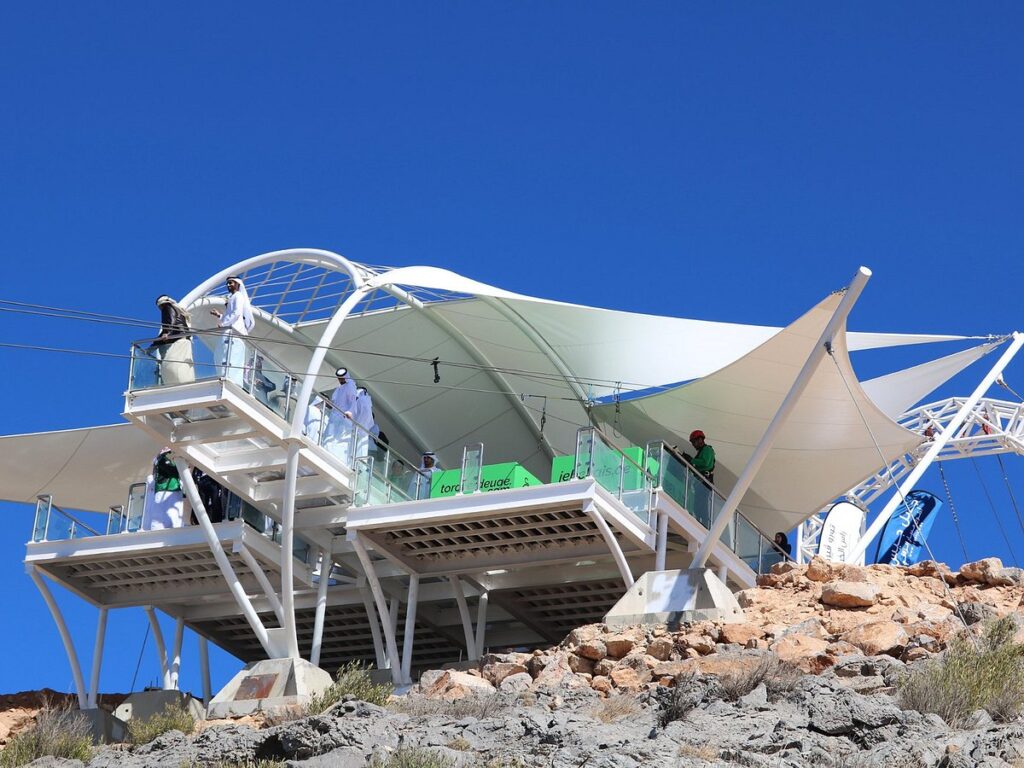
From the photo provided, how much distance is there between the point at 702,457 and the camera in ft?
113

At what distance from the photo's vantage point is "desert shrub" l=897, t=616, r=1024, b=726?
74.2 ft

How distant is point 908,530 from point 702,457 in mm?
10187

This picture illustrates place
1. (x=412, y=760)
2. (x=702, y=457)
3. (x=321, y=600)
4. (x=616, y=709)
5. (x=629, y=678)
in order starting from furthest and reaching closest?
(x=702, y=457) → (x=321, y=600) → (x=629, y=678) → (x=616, y=709) → (x=412, y=760)

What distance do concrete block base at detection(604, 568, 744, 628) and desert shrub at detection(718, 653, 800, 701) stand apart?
3091mm

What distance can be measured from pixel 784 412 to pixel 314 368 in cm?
845

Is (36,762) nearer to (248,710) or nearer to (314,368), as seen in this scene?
(248,710)

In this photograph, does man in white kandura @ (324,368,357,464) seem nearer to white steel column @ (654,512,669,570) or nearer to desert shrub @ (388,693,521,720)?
white steel column @ (654,512,669,570)

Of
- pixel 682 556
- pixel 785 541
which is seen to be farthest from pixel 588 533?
pixel 785 541

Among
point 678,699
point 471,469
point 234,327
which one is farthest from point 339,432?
point 678,699

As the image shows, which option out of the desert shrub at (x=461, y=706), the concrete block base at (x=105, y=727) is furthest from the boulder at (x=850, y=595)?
the concrete block base at (x=105, y=727)

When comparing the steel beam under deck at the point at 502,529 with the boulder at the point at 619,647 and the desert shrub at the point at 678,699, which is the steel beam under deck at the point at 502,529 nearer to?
the boulder at the point at 619,647

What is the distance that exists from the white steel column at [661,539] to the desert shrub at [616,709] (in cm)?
719

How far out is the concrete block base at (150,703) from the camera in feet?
106

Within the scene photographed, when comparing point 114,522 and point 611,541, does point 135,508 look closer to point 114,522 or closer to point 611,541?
point 114,522
